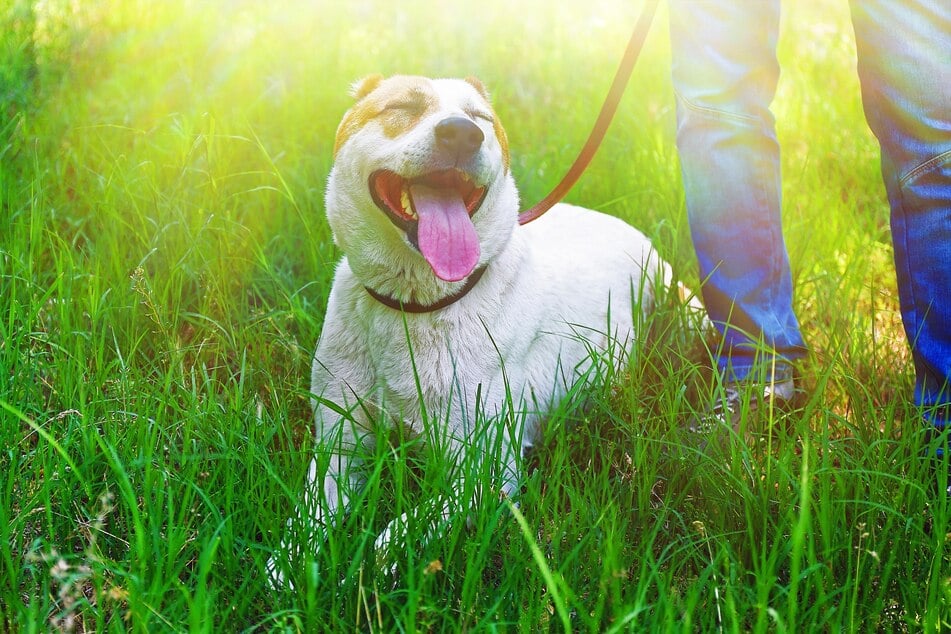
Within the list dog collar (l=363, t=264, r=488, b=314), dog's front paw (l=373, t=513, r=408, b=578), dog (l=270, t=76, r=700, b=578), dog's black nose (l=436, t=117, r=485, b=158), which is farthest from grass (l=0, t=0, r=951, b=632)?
dog's black nose (l=436, t=117, r=485, b=158)

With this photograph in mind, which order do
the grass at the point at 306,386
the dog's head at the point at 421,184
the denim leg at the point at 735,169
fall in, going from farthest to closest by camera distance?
the denim leg at the point at 735,169 → the dog's head at the point at 421,184 → the grass at the point at 306,386

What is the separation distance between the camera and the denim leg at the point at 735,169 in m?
2.53

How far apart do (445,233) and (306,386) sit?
2.42 ft

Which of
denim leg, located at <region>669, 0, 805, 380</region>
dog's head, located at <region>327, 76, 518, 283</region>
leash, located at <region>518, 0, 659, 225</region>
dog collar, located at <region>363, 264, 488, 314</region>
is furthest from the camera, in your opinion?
leash, located at <region>518, 0, 659, 225</region>

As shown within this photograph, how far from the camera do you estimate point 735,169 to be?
104 inches

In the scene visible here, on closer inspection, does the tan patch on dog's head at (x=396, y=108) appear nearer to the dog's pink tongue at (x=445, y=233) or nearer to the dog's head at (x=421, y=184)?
the dog's head at (x=421, y=184)

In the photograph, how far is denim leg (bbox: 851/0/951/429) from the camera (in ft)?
7.01

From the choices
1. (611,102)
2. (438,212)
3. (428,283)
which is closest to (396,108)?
(438,212)

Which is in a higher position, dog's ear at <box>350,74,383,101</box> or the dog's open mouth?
dog's ear at <box>350,74,383,101</box>

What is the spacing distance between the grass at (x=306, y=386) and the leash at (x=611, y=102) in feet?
1.99

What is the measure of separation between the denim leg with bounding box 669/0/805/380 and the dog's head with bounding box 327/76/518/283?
2.03 ft

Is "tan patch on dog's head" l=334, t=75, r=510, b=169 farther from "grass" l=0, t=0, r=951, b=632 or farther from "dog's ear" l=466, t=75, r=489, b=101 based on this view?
"grass" l=0, t=0, r=951, b=632

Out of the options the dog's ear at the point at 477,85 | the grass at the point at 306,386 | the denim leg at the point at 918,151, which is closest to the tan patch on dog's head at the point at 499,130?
the dog's ear at the point at 477,85

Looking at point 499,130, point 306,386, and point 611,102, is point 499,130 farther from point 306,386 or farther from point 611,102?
point 306,386
